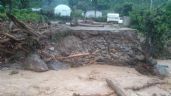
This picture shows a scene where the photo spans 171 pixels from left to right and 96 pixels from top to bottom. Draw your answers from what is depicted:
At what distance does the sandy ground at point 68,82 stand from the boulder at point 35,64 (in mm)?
325

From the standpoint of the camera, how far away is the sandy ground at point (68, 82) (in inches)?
380

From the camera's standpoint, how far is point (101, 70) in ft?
42.6

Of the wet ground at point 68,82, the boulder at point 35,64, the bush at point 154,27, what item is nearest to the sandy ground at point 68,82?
the wet ground at point 68,82

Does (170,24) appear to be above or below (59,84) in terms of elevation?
above

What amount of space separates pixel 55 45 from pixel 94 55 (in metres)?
2.00

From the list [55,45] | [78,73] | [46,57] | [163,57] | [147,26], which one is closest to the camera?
[78,73]

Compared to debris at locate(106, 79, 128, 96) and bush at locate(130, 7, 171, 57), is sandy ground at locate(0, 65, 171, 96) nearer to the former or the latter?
debris at locate(106, 79, 128, 96)

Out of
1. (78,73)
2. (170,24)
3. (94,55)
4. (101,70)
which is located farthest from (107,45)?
(170,24)

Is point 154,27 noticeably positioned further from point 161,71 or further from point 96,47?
point 96,47

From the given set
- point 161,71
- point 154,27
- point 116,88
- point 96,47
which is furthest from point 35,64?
point 154,27

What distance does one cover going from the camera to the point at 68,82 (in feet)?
35.5

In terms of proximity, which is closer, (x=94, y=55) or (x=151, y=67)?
(x=151, y=67)

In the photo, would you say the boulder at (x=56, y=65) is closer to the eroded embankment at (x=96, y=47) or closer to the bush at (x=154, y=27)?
the eroded embankment at (x=96, y=47)

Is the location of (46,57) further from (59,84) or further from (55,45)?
(59,84)
